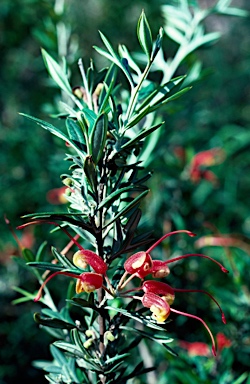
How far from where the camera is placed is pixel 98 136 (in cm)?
29

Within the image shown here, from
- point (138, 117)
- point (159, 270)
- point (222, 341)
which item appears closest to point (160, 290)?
point (159, 270)

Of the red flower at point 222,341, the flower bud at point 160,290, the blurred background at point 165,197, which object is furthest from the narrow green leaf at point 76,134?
the red flower at point 222,341

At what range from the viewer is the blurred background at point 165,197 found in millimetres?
613

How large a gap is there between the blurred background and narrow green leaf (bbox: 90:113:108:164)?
0.91 feet

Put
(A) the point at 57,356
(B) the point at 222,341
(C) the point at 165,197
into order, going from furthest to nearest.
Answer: (C) the point at 165,197 → (B) the point at 222,341 → (A) the point at 57,356

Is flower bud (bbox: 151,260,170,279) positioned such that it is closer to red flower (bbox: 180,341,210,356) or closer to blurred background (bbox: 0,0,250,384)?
blurred background (bbox: 0,0,250,384)

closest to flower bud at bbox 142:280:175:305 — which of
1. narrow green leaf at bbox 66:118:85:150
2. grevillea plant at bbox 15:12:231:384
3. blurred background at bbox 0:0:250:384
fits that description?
grevillea plant at bbox 15:12:231:384

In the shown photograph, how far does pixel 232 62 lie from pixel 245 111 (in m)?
0.74

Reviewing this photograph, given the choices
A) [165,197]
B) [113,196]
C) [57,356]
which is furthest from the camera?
[165,197]

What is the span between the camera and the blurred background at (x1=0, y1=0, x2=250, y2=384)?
2.01ft

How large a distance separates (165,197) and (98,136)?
543 mm

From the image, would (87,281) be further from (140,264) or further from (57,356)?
(57,356)

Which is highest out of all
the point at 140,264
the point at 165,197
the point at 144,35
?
the point at 144,35

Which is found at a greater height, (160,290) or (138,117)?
(138,117)
